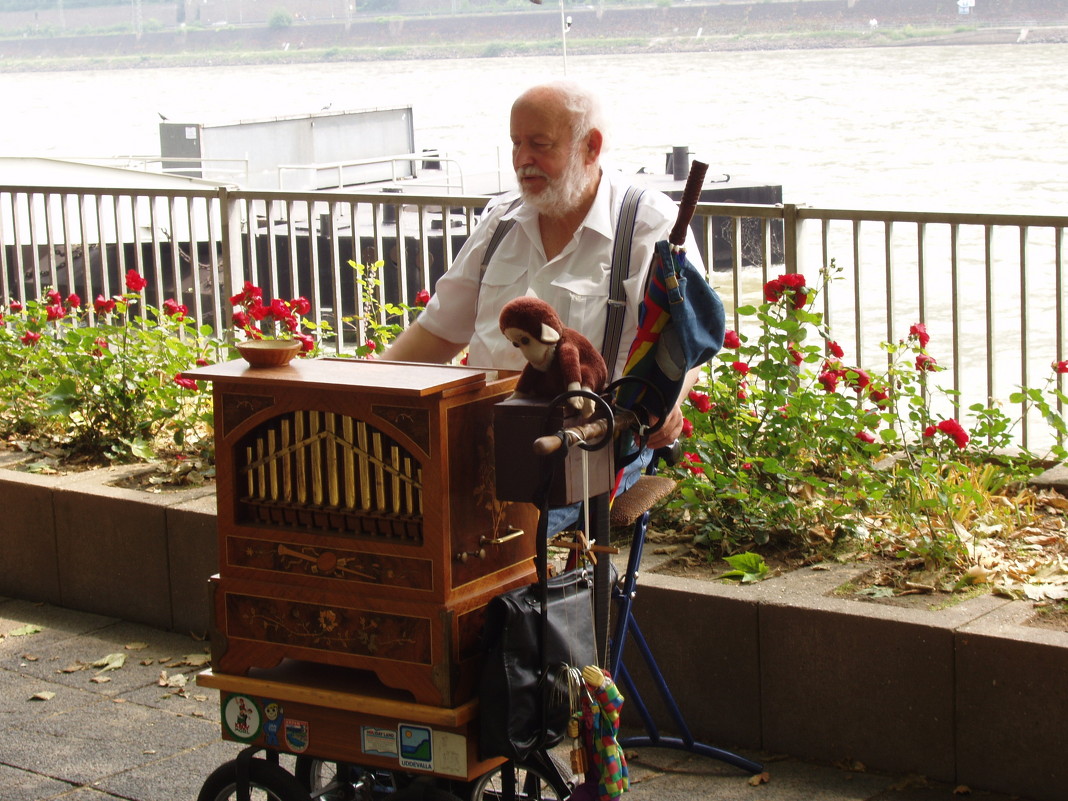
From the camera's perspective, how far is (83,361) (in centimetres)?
533

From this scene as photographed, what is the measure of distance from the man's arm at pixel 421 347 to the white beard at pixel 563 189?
0.48 m

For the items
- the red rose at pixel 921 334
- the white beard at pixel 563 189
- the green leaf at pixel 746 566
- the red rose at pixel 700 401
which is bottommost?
the green leaf at pixel 746 566

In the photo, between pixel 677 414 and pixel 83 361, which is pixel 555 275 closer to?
pixel 677 414

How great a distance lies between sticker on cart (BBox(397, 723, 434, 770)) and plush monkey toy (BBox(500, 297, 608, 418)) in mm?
644

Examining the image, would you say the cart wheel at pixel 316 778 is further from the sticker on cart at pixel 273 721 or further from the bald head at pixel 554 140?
the bald head at pixel 554 140

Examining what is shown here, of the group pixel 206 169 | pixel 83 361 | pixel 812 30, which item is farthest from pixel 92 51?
pixel 83 361

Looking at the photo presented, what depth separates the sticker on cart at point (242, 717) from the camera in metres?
2.53

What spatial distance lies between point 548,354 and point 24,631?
3.06m

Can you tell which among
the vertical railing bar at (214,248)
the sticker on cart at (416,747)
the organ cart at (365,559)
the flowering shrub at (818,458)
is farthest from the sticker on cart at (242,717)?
the vertical railing bar at (214,248)

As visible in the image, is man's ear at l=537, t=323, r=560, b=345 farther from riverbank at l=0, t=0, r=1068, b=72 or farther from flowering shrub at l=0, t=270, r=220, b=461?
riverbank at l=0, t=0, r=1068, b=72

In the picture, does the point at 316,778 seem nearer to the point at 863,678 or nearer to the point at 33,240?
the point at 863,678

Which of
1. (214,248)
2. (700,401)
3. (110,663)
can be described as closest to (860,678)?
(700,401)

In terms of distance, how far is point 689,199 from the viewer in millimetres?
2344

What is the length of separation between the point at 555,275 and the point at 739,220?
215 centimetres
